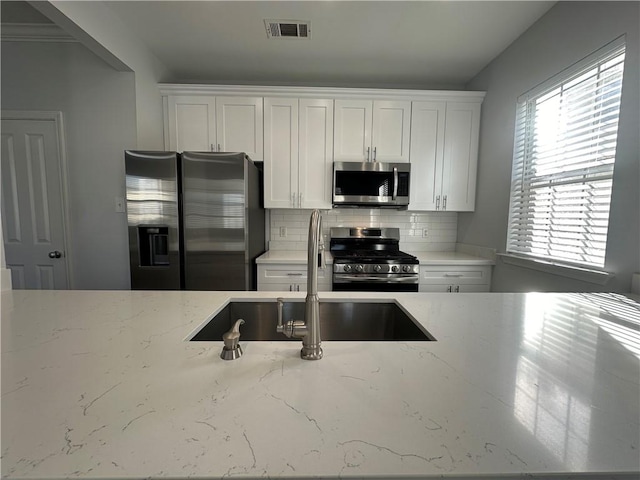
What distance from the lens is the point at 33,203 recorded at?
2.33m

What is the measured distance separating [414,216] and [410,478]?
2925 mm

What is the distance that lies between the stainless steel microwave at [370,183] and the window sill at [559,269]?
1.02 metres

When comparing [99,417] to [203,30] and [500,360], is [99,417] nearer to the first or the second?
[500,360]

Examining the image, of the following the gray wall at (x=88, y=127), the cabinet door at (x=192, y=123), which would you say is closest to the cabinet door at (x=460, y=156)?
the cabinet door at (x=192, y=123)

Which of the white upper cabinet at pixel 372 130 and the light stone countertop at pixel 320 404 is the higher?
the white upper cabinet at pixel 372 130

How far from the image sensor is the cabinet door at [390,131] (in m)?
2.68

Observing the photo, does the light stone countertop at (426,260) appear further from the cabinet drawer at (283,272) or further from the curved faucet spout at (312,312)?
the curved faucet spout at (312,312)

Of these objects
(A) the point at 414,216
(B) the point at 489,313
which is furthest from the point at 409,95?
(B) the point at 489,313

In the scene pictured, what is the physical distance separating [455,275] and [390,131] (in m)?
1.54

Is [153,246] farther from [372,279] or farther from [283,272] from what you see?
[372,279]

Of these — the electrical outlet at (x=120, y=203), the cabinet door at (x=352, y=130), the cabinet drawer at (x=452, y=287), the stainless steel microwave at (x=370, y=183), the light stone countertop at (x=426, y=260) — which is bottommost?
the cabinet drawer at (x=452, y=287)

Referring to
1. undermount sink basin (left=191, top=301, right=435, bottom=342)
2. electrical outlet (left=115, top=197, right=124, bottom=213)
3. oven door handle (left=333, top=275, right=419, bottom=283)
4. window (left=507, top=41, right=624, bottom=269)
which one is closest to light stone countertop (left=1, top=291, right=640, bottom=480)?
undermount sink basin (left=191, top=301, right=435, bottom=342)

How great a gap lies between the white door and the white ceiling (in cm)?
126

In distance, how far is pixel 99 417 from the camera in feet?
1.51
